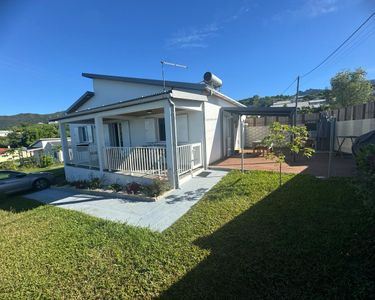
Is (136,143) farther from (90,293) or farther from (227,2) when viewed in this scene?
(90,293)

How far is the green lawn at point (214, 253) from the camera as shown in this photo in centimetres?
279

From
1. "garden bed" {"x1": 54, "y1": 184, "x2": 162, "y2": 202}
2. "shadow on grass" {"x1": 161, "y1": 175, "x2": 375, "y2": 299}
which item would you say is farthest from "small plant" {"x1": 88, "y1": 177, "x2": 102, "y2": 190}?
"shadow on grass" {"x1": 161, "y1": 175, "x2": 375, "y2": 299}

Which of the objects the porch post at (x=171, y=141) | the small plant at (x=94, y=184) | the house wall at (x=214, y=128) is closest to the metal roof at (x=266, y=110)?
the house wall at (x=214, y=128)

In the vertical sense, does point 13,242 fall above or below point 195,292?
below

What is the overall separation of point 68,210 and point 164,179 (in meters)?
3.48

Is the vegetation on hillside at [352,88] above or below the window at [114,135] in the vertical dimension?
above

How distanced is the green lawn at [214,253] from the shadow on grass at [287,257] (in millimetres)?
16

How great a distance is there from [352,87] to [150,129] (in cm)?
2899

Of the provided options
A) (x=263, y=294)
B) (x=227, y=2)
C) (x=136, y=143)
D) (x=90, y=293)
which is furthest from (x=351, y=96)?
(x=90, y=293)

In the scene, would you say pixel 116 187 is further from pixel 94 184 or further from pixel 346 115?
pixel 346 115

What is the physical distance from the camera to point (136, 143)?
12.1 metres

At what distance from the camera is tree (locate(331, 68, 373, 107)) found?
24.8 m

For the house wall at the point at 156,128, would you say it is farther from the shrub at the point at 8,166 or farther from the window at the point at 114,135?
the shrub at the point at 8,166

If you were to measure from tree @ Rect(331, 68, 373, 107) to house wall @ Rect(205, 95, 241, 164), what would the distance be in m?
24.1
